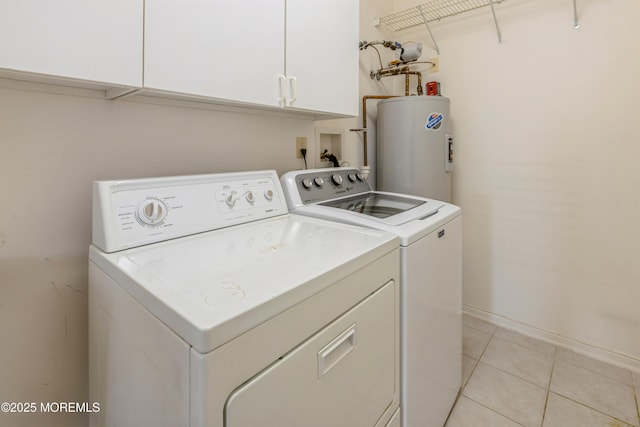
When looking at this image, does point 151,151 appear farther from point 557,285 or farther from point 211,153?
point 557,285

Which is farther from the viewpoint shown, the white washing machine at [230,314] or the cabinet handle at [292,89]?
the cabinet handle at [292,89]

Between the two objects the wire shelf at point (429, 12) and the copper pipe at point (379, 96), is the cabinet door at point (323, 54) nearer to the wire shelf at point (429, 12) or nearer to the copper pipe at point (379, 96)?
the copper pipe at point (379, 96)

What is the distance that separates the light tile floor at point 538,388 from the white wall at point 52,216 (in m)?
1.57

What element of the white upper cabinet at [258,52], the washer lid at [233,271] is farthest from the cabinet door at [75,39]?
the washer lid at [233,271]

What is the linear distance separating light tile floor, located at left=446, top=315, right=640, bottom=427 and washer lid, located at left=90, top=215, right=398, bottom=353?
116 cm

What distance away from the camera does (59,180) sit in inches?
39.2

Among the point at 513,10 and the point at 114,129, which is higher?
the point at 513,10

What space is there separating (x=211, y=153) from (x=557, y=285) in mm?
2170

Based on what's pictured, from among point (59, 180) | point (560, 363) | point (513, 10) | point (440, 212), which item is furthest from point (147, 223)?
point (513, 10)

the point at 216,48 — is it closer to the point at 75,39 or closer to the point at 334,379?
the point at 75,39

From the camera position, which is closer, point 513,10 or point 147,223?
point 147,223

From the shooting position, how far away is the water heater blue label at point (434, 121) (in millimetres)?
2023

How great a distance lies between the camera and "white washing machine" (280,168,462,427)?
107 centimetres

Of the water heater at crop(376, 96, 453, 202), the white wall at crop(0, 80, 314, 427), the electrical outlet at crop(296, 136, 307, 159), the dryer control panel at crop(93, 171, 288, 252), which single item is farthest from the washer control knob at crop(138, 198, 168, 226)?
the water heater at crop(376, 96, 453, 202)
